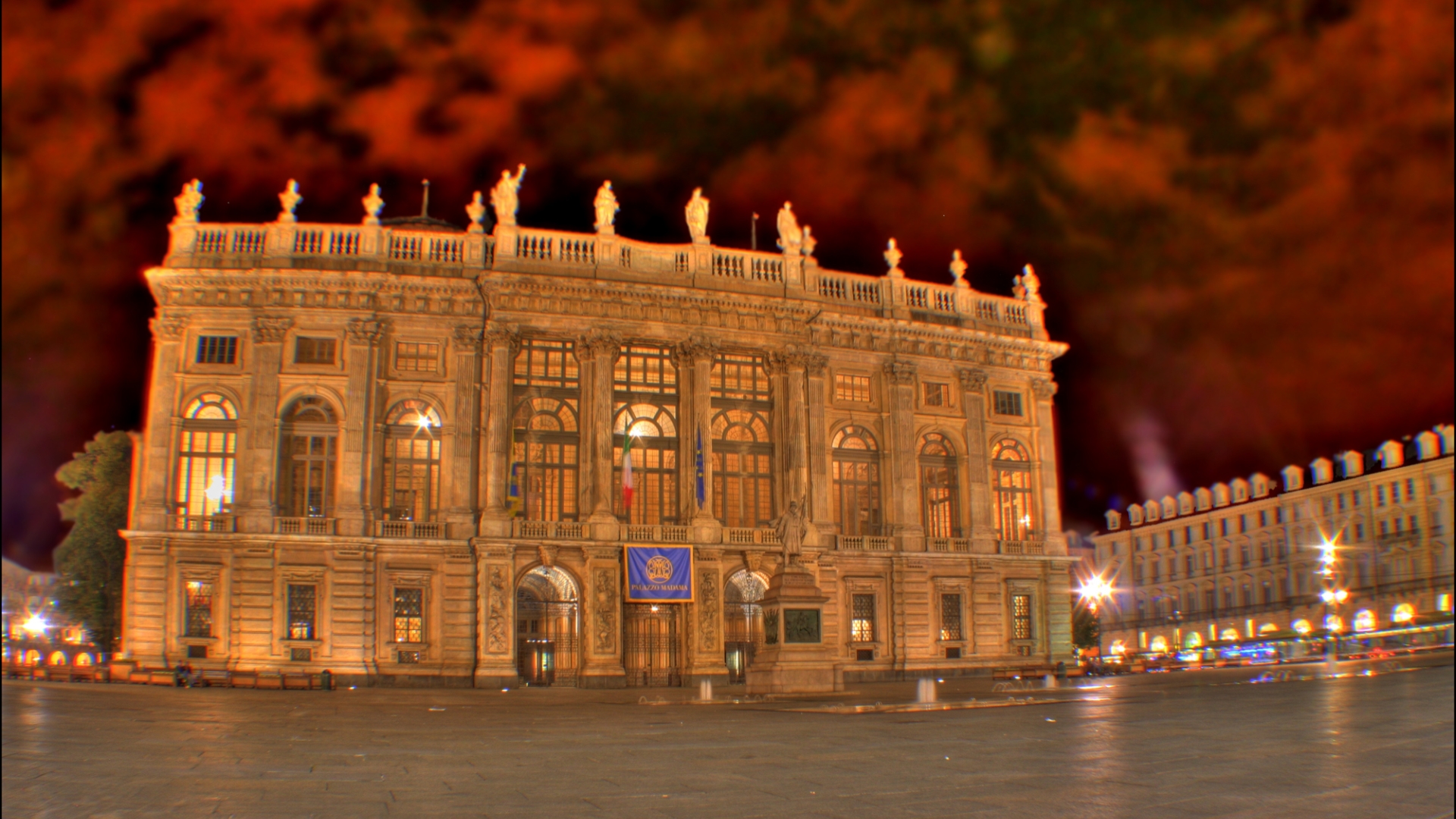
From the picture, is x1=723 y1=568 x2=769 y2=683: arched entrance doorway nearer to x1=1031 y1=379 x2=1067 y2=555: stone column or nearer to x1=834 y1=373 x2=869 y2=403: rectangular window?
x1=834 y1=373 x2=869 y2=403: rectangular window

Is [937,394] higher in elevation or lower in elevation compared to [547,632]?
higher

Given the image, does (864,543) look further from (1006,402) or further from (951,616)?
(1006,402)

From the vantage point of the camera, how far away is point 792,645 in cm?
3139

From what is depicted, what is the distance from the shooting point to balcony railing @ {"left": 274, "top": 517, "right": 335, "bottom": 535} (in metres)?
40.6

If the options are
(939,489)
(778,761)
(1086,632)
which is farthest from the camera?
(1086,632)

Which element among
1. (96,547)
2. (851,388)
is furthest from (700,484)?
(96,547)

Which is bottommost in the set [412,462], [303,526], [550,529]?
[550,529]

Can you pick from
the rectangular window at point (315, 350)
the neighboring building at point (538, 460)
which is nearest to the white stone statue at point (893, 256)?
the neighboring building at point (538, 460)

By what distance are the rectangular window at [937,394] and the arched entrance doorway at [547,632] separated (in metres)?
18.9

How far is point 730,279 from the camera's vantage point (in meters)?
46.8

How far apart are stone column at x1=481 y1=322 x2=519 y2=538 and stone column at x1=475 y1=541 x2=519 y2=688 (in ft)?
2.87

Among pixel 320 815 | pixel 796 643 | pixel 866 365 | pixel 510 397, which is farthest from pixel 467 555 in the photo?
pixel 320 815

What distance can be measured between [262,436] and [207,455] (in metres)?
2.47

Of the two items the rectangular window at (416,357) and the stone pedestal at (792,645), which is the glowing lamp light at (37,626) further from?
the stone pedestal at (792,645)
